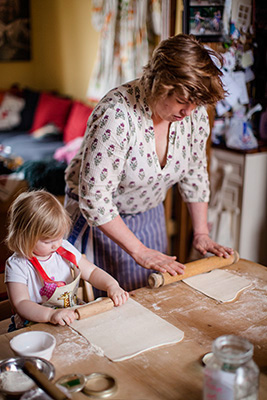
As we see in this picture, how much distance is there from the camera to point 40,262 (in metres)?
1.43

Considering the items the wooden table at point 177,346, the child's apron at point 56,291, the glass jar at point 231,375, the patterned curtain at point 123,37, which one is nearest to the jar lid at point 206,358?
the wooden table at point 177,346

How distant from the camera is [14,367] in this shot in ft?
3.32

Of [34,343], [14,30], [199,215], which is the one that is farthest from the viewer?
[14,30]

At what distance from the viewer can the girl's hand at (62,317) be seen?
1208 millimetres

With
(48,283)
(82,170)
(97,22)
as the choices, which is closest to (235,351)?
(48,283)

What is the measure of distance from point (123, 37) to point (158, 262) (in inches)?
110

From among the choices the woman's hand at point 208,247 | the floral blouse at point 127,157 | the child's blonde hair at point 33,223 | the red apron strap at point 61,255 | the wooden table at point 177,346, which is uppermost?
the floral blouse at point 127,157

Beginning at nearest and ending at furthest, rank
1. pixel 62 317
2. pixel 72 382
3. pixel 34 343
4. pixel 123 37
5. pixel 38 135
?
pixel 72 382, pixel 34 343, pixel 62 317, pixel 123 37, pixel 38 135

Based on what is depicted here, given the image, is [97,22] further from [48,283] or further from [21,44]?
[48,283]

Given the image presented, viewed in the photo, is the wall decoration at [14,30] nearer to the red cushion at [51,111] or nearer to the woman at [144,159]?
the red cushion at [51,111]

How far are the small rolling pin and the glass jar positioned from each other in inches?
20.9

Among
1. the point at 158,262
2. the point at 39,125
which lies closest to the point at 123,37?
the point at 39,125

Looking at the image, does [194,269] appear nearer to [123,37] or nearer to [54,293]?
[54,293]

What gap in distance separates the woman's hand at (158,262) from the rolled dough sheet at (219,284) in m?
0.06
